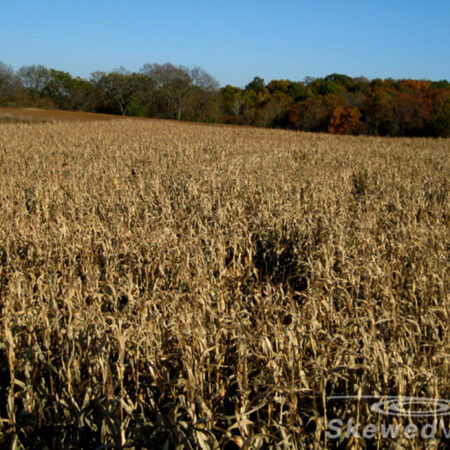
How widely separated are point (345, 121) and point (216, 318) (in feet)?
184

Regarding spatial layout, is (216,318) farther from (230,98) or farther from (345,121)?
(230,98)

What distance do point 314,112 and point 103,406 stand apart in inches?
2378

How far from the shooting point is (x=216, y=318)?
120 inches

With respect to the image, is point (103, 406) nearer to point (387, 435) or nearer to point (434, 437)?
point (387, 435)

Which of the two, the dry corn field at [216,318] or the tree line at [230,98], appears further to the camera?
the tree line at [230,98]

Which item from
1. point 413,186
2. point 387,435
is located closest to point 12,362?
point 387,435

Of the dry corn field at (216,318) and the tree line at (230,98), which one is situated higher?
the tree line at (230,98)

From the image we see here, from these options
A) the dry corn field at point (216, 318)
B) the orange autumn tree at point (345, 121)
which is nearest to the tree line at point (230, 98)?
the orange autumn tree at point (345, 121)

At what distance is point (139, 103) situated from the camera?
248 ft

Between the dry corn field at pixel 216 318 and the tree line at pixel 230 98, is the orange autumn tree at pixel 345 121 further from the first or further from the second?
the dry corn field at pixel 216 318

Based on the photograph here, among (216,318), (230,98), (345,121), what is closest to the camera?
(216,318)

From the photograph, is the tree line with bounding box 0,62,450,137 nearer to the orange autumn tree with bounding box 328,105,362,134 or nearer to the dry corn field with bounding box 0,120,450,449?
the orange autumn tree with bounding box 328,105,362,134

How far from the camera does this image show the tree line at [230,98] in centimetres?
5466

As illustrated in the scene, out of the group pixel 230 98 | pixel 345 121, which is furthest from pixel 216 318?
A: pixel 230 98
